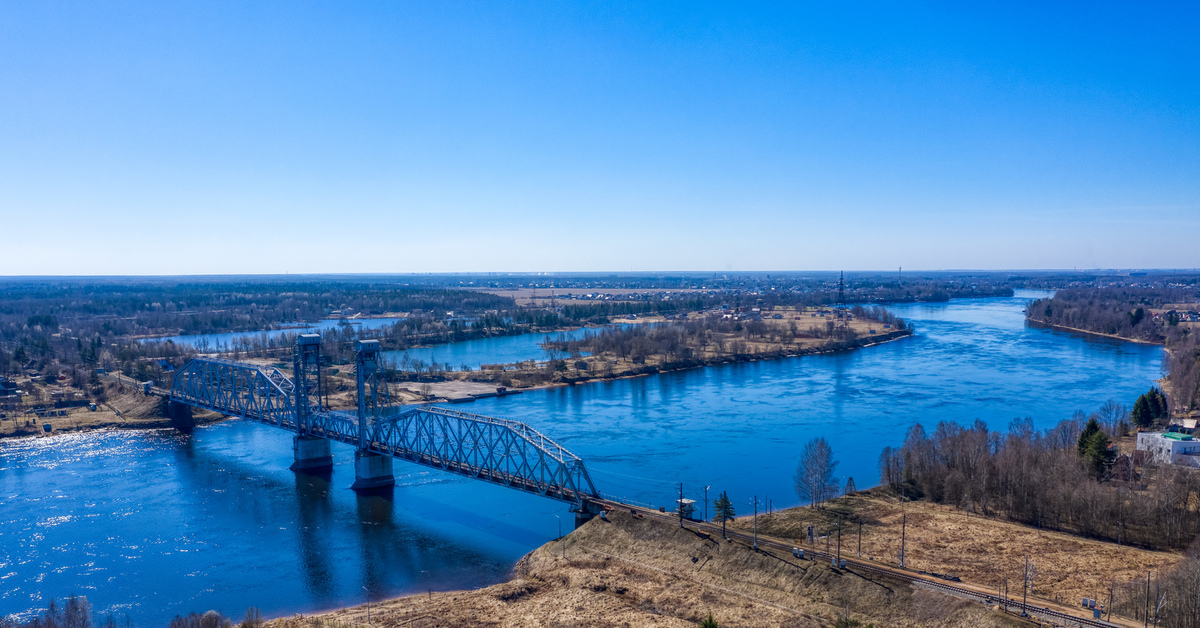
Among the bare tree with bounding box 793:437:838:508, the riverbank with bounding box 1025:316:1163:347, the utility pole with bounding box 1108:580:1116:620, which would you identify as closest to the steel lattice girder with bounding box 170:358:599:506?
the bare tree with bounding box 793:437:838:508

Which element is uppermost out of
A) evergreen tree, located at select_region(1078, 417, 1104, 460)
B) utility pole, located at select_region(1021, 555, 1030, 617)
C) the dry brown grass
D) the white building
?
evergreen tree, located at select_region(1078, 417, 1104, 460)

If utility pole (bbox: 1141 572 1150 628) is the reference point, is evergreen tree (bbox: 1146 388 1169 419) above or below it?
above

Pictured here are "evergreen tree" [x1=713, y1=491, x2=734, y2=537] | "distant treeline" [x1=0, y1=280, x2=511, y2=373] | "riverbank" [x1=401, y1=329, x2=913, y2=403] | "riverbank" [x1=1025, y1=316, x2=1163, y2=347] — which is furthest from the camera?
"riverbank" [x1=1025, y1=316, x2=1163, y2=347]

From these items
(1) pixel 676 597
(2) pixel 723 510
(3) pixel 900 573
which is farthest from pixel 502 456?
(3) pixel 900 573

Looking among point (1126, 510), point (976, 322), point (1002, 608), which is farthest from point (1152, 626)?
point (976, 322)

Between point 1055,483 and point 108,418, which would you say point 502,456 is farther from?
point 108,418

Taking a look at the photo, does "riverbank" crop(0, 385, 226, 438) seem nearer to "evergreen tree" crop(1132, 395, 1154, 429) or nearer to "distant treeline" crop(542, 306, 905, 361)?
"distant treeline" crop(542, 306, 905, 361)
